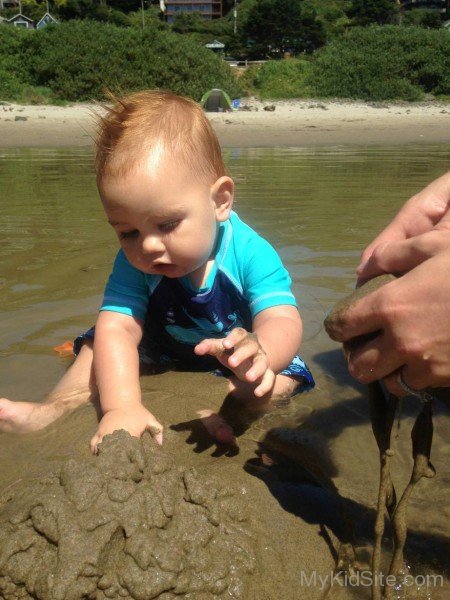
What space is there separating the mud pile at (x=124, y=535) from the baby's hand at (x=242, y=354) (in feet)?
1.05

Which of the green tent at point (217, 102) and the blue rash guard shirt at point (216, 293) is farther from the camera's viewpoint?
the green tent at point (217, 102)

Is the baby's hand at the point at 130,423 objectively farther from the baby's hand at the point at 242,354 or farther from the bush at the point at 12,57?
the bush at the point at 12,57

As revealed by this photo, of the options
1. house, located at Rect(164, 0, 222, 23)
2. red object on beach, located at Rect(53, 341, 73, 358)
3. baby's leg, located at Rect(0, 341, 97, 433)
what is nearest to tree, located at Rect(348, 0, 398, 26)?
house, located at Rect(164, 0, 222, 23)

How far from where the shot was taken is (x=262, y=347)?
7.49ft

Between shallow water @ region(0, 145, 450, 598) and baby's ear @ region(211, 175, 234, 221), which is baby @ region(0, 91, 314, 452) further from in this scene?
shallow water @ region(0, 145, 450, 598)

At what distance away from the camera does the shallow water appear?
202 centimetres

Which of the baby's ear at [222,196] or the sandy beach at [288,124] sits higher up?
the baby's ear at [222,196]

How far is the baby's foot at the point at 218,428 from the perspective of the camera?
2.16 meters

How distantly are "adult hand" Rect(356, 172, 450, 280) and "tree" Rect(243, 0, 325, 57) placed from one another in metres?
43.6

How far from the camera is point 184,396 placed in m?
2.48

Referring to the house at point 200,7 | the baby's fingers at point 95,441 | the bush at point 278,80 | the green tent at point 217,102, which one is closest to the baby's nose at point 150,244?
the baby's fingers at point 95,441

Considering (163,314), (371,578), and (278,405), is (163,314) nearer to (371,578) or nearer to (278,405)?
(278,405)

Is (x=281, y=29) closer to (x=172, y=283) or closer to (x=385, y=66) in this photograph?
(x=385, y=66)

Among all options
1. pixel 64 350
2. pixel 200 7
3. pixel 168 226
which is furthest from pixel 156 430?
pixel 200 7
